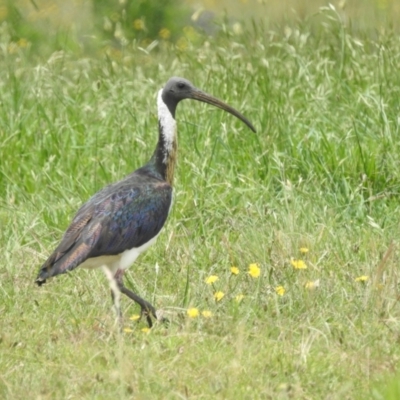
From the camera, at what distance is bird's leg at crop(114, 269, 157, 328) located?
6.26 meters

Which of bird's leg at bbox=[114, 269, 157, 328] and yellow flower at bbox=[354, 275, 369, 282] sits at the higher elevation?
bird's leg at bbox=[114, 269, 157, 328]

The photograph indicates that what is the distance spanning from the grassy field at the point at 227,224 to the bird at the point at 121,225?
21 cm

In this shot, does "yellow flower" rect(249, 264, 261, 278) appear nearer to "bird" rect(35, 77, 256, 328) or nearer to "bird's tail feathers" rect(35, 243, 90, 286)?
"bird" rect(35, 77, 256, 328)

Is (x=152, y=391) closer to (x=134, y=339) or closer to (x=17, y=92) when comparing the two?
(x=134, y=339)

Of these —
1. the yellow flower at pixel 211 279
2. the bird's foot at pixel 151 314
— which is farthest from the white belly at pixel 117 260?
the yellow flower at pixel 211 279

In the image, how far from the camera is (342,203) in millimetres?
7836

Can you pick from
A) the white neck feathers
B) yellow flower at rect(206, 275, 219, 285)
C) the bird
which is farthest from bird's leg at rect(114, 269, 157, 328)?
the white neck feathers

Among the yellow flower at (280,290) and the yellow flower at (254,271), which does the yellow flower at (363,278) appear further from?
the yellow flower at (254,271)

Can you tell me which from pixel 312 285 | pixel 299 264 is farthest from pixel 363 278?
pixel 312 285

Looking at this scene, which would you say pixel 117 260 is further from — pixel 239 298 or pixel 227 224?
pixel 227 224

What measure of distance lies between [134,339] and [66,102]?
12.6 feet

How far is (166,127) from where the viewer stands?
7.26 metres

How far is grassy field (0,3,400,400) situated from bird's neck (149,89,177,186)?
18.4 inches

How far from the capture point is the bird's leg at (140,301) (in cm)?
626
